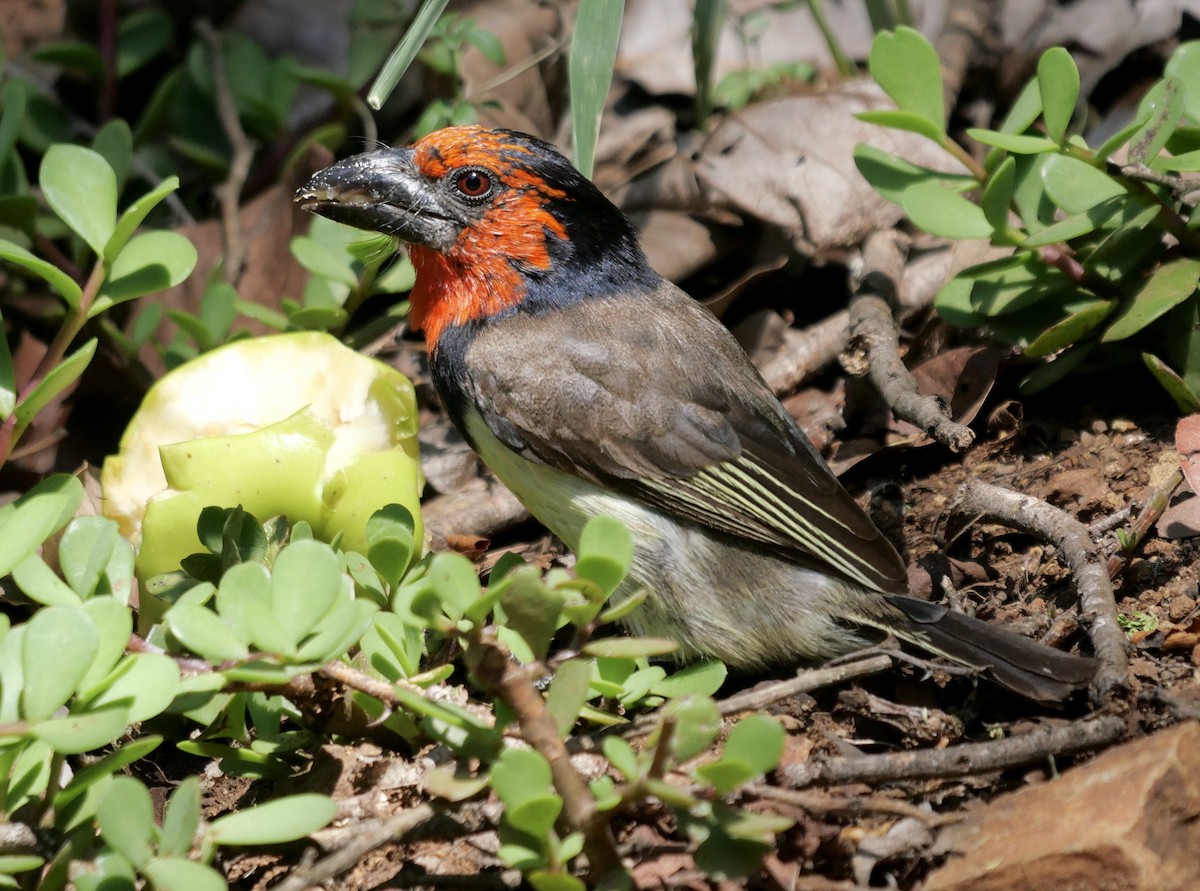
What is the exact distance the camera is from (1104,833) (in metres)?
1.91

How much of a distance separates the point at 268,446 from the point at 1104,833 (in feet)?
6.00

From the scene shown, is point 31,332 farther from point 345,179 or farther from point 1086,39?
point 1086,39

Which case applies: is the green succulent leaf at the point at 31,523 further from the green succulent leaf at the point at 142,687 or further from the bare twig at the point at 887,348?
the bare twig at the point at 887,348

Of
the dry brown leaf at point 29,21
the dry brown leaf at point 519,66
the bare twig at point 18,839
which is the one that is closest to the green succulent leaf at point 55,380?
the bare twig at point 18,839

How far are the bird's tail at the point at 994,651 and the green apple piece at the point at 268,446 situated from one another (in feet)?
3.72

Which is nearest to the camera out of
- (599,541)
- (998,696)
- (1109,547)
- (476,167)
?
(599,541)

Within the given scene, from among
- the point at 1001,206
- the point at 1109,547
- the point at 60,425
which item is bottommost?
the point at 60,425

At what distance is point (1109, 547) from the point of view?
286 centimetres

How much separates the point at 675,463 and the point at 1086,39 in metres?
2.74

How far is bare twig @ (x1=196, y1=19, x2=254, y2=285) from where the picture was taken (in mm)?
4246

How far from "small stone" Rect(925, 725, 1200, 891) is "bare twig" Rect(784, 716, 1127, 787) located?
11 cm

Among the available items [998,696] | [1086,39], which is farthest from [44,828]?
[1086,39]

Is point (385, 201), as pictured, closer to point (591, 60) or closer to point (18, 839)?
point (591, 60)

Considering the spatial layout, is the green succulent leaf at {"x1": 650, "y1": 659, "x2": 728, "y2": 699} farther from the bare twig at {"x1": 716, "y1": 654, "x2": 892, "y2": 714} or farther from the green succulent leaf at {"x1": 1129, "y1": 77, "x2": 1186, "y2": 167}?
the green succulent leaf at {"x1": 1129, "y1": 77, "x2": 1186, "y2": 167}
